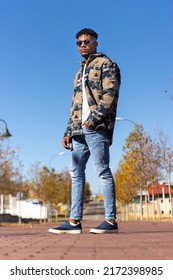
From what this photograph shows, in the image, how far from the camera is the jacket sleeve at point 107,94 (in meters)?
6.03

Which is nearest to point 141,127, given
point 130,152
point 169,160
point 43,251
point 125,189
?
point 130,152

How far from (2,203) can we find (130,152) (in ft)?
39.7

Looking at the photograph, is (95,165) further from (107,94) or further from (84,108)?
(107,94)

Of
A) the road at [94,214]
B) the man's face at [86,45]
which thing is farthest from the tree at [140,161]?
the man's face at [86,45]

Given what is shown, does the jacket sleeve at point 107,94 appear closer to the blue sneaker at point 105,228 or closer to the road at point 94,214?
the blue sneaker at point 105,228

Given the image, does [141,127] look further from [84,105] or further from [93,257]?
[93,257]

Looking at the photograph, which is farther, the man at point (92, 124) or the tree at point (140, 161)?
the tree at point (140, 161)

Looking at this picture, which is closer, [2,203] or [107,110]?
[107,110]

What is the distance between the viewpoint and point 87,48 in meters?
6.48

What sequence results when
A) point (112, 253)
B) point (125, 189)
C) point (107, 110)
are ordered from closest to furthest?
point (112, 253) → point (107, 110) → point (125, 189)

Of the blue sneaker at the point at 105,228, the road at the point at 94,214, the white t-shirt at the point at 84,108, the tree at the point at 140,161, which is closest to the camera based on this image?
the blue sneaker at the point at 105,228

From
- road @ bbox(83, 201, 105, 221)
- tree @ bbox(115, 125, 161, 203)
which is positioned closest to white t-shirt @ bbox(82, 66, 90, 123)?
tree @ bbox(115, 125, 161, 203)

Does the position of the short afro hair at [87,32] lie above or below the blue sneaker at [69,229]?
above

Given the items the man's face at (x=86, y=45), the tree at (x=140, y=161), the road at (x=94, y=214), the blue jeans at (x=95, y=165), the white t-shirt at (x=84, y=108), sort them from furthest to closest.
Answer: the road at (x=94, y=214) → the tree at (x=140, y=161) → the man's face at (x=86, y=45) → the white t-shirt at (x=84, y=108) → the blue jeans at (x=95, y=165)
